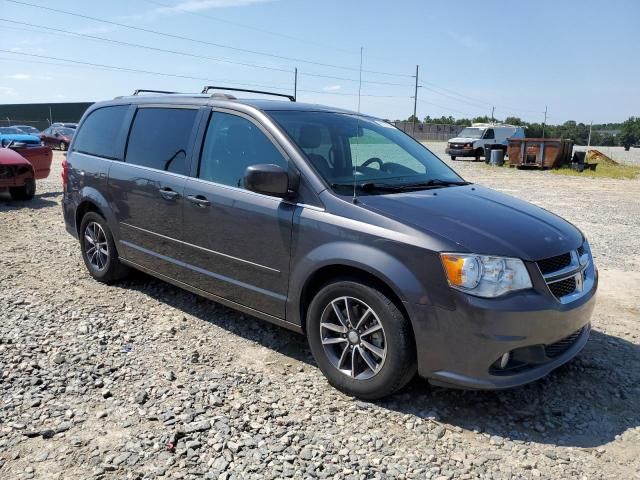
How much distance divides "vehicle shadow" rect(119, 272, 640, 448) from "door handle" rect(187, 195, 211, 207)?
3.74 feet

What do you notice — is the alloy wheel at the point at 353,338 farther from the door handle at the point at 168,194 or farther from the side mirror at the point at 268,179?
the door handle at the point at 168,194

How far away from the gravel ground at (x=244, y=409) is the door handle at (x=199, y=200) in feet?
3.54

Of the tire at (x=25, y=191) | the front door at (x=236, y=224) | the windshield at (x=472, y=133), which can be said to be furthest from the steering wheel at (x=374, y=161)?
the windshield at (x=472, y=133)

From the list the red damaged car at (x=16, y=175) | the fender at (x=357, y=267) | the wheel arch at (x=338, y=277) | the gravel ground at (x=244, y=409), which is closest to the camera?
the gravel ground at (x=244, y=409)

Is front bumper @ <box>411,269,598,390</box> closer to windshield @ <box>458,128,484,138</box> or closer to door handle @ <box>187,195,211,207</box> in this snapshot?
door handle @ <box>187,195,211,207</box>

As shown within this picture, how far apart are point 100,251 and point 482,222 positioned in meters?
3.96

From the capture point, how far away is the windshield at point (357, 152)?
3742mm

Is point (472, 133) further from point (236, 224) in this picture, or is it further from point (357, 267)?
point (357, 267)

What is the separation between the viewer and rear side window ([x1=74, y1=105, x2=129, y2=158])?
5.22 m

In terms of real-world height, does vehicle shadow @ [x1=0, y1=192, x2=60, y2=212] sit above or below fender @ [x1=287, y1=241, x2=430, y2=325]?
below

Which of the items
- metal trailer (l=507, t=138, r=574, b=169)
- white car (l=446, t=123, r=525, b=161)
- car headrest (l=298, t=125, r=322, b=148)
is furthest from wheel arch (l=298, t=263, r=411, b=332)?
white car (l=446, t=123, r=525, b=161)

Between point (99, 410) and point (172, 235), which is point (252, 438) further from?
point (172, 235)

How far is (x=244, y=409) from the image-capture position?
322 centimetres

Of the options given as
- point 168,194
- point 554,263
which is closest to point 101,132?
point 168,194
